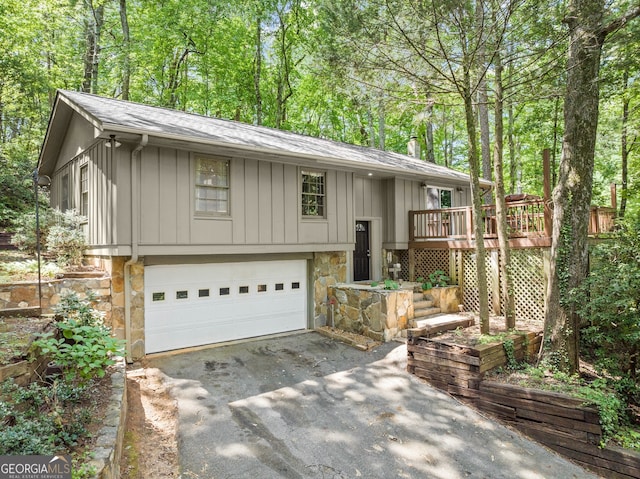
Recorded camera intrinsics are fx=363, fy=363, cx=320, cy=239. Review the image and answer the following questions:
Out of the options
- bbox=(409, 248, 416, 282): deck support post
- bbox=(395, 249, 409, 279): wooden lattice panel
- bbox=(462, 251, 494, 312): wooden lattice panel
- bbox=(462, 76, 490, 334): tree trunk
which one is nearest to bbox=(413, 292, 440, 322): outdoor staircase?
bbox=(462, 251, 494, 312): wooden lattice panel

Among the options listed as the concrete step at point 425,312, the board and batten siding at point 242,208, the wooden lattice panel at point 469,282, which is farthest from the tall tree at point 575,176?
the board and batten siding at point 242,208

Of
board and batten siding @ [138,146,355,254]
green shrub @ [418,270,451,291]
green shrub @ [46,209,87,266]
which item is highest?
board and batten siding @ [138,146,355,254]

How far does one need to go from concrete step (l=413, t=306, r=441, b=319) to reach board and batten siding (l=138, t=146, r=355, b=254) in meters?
2.38

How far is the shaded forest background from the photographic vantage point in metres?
6.13

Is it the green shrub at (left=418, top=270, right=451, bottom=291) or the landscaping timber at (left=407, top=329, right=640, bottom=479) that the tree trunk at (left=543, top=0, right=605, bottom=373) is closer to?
the landscaping timber at (left=407, top=329, right=640, bottom=479)

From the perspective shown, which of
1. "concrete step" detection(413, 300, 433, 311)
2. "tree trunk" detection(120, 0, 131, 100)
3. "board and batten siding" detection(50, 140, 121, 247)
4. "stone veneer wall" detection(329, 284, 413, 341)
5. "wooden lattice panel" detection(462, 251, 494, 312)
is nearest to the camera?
"board and batten siding" detection(50, 140, 121, 247)

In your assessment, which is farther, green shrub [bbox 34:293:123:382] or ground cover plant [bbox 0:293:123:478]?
green shrub [bbox 34:293:123:382]

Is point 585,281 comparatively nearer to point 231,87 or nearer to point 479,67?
point 479,67

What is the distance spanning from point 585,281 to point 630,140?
924cm

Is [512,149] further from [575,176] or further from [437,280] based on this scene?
[575,176]

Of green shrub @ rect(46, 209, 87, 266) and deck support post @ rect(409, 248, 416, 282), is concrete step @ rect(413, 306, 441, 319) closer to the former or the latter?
deck support post @ rect(409, 248, 416, 282)

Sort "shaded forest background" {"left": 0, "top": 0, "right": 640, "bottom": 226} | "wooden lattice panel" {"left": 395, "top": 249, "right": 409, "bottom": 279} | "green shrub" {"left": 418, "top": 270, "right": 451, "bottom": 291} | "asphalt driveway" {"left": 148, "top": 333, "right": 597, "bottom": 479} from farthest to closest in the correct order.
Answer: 1. "wooden lattice panel" {"left": 395, "top": 249, "right": 409, "bottom": 279}
2. "green shrub" {"left": 418, "top": 270, "right": 451, "bottom": 291}
3. "shaded forest background" {"left": 0, "top": 0, "right": 640, "bottom": 226}
4. "asphalt driveway" {"left": 148, "top": 333, "right": 597, "bottom": 479}

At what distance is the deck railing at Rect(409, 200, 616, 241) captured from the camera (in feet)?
27.7

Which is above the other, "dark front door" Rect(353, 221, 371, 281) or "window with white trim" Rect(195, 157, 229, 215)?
"window with white trim" Rect(195, 157, 229, 215)
